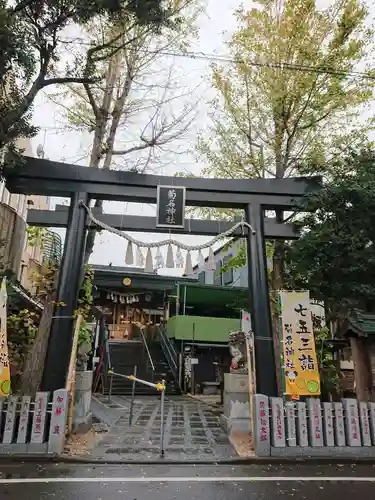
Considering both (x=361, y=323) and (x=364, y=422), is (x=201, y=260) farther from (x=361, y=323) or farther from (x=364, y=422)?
(x=364, y=422)

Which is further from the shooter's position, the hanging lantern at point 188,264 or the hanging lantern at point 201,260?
the hanging lantern at point 188,264

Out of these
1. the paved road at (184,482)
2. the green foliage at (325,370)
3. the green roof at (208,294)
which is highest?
the green roof at (208,294)

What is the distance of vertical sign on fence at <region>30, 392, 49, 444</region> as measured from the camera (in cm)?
652

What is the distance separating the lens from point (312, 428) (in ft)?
23.5

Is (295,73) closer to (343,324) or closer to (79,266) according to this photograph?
(343,324)

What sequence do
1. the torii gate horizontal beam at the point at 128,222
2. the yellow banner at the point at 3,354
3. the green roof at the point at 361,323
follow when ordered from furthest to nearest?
the torii gate horizontal beam at the point at 128,222, the green roof at the point at 361,323, the yellow banner at the point at 3,354

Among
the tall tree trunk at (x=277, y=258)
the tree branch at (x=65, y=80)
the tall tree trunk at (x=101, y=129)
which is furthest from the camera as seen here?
the tall tree trunk at (x=101, y=129)

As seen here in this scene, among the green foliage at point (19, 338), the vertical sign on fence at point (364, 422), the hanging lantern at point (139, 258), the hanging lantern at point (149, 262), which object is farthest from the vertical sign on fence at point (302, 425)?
the green foliage at point (19, 338)

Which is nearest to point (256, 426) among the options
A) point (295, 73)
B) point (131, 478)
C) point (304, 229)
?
point (131, 478)

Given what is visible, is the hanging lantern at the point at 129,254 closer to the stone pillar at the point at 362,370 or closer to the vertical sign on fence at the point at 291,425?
the vertical sign on fence at the point at 291,425

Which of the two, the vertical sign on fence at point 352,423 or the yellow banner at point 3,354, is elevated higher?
the yellow banner at point 3,354

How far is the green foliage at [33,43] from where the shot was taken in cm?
684

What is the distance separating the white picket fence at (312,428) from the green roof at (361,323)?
1760 millimetres

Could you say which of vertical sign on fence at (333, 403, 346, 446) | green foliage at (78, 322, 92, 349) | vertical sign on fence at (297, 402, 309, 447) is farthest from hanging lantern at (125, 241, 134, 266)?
vertical sign on fence at (333, 403, 346, 446)
